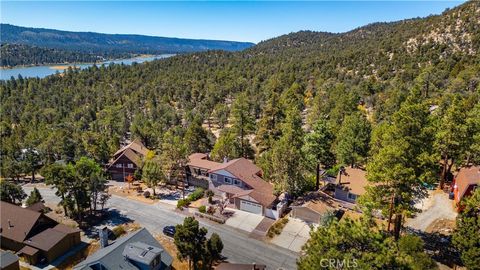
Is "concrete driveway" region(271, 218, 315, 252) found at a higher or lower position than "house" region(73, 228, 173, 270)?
lower

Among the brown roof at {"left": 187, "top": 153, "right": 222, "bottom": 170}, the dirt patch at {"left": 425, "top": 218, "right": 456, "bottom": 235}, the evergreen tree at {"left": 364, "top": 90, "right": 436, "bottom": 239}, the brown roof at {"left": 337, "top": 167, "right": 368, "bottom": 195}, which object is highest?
the evergreen tree at {"left": 364, "top": 90, "right": 436, "bottom": 239}

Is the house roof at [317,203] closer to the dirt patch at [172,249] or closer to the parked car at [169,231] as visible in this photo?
the parked car at [169,231]

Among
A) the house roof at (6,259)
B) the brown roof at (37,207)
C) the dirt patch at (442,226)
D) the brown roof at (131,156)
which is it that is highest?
the dirt patch at (442,226)

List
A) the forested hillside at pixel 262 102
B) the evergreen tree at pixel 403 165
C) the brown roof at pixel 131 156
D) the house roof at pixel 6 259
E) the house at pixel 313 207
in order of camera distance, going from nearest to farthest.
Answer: the evergreen tree at pixel 403 165, the house roof at pixel 6 259, the house at pixel 313 207, the forested hillside at pixel 262 102, the brown roof at pixel 131 156

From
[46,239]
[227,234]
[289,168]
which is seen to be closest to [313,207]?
[289,168]

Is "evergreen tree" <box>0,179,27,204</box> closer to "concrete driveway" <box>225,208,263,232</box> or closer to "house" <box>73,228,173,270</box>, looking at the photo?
"house" <box>73,228,173,270</box>

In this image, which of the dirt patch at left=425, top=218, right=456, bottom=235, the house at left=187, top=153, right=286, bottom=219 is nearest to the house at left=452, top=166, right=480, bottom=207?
the dirt patch at left=425, top=218, right=456, bottom=235

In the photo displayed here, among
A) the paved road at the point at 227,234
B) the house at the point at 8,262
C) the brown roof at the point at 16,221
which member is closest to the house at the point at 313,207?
the paved road at the point at 227,234

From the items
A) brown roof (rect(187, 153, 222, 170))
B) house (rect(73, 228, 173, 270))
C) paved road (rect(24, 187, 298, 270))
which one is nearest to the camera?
house (rect(73, 228, 173, 270))
